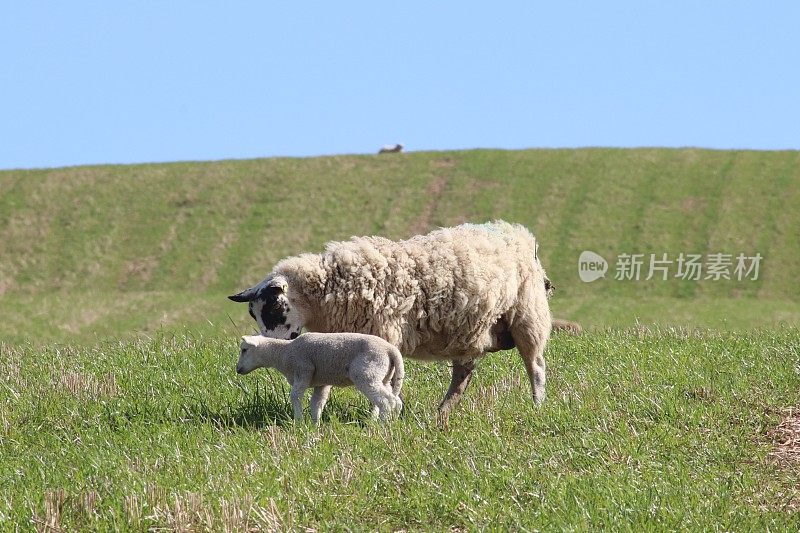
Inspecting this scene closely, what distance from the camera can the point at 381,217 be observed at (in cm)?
4819

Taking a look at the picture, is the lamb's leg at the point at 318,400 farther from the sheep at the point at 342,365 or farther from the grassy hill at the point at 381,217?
the grassy hill at the point at 381,217

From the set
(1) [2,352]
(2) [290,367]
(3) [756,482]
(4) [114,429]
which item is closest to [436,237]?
(2) [290,367]

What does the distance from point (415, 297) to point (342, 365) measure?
1.26 metres

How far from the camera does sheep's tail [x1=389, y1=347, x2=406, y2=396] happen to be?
7426mm

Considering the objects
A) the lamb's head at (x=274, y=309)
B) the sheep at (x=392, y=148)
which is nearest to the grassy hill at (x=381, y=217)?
the sheep at (x=392, y=148)

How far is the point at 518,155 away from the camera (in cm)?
5619

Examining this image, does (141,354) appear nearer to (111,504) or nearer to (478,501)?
(111,504)

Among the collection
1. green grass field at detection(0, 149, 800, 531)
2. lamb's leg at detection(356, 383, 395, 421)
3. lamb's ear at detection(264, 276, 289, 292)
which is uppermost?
lamb's ear at detection(264, 276, 289, 292)

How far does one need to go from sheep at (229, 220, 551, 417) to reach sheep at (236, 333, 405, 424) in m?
0.67

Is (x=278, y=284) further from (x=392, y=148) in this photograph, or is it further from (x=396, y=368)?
(x=392, y=148)

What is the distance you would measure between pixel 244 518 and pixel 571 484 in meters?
1.94

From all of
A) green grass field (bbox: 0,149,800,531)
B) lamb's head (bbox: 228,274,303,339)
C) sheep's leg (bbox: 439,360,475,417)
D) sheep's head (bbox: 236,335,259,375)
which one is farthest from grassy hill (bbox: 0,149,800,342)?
sheep's head (bbox: 236,335,259,375)

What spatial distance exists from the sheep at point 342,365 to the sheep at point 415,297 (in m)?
0.67

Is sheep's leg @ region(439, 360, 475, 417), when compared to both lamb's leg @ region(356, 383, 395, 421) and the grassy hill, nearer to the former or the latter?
lamb's leg @ region(356, 383, 395, 421)
